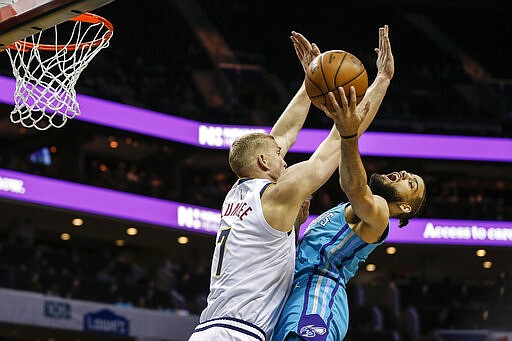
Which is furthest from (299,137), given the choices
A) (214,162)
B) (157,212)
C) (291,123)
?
(291,123)

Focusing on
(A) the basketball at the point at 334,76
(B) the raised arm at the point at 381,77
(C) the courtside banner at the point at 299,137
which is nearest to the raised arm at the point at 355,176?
(A) the basketball at the point at 334,76

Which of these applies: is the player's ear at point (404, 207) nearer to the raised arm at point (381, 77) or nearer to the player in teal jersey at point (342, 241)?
the player in teal jersey at point (342, 241)

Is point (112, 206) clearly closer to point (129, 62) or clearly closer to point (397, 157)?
point (129, 62)

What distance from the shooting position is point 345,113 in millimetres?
4598

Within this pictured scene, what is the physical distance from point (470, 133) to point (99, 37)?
797 inches

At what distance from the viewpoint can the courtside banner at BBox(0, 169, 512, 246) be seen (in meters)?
21.5

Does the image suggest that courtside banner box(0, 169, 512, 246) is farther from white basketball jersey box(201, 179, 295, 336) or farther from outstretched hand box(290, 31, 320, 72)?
white basketball jersey box(201, 179, 295, 336)

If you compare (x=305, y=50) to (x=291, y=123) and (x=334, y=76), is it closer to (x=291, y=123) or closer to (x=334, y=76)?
(x=291, y=123)

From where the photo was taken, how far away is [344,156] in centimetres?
483

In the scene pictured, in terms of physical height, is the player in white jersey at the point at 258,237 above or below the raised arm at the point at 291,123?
below

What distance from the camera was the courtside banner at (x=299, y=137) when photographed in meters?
23.5

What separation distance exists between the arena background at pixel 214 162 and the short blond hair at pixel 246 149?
13.6 meters

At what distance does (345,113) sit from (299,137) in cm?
2147

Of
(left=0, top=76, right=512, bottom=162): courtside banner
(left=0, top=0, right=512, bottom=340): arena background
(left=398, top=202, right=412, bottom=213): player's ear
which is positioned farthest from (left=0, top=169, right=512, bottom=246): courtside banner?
(left=398, top=202, right=412, bottom=213): player's ear
